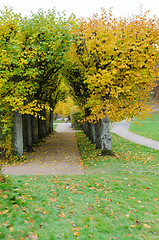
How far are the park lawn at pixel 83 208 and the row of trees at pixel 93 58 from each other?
449 centimetres

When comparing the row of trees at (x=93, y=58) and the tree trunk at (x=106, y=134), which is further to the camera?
the tree trunk at (x=106, y=134)

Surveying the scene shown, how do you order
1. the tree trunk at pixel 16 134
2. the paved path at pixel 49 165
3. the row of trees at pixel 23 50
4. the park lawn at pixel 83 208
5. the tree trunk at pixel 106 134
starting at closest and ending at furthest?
1. the park lawn at pixel 83 208
2. the paved path at pixel 49 165
3. the row of trees at pixel 23 50
4. the tree trunk at pixel 106 134
5. the tree trunk at pixel 16 134

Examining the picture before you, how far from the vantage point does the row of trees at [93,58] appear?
11.5 meters

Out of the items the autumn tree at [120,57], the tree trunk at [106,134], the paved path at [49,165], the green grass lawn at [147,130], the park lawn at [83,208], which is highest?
the autumn tree at [120,57]

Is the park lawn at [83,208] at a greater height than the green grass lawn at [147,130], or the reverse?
the park lawn at [83,208]

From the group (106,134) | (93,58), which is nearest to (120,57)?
(93,58)

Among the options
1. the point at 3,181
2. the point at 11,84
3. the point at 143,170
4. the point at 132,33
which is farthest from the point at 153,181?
the point at 11,84

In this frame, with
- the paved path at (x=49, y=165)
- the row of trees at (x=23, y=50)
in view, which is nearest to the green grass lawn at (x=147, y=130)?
the paved path at (x=49, y=165)

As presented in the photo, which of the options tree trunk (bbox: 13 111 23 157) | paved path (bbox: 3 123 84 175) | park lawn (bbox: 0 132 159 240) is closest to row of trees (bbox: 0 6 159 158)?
tree trunk (bbox: 13 111 23 157)

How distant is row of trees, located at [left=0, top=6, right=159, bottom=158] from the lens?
1154 cm

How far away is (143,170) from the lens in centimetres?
1027

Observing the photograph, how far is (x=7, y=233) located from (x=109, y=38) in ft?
34.2

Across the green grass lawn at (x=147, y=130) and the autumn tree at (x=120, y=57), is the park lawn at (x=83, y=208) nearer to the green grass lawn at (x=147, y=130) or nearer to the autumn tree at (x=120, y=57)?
the autumn tree at (x=120, y=57)

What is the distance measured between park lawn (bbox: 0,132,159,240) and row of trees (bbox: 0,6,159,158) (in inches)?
177
